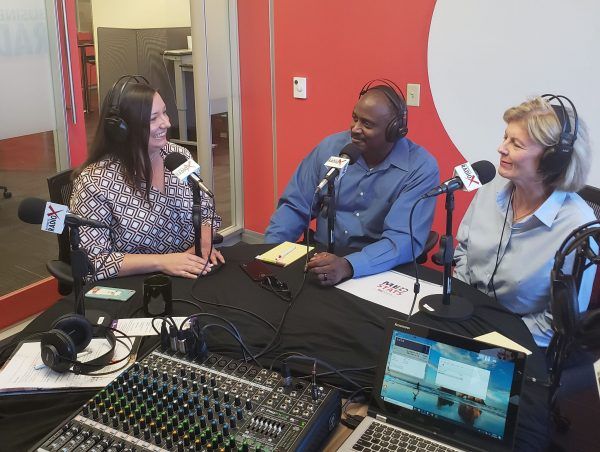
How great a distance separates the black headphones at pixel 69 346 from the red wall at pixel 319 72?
2275mm

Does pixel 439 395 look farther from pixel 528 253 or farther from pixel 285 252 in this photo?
pixel 285 252

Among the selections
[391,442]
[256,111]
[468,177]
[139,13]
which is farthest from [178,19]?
[391,442]

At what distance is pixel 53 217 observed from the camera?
5.08ft

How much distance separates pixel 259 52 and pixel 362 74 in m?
0.78

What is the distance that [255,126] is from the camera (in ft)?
13.3

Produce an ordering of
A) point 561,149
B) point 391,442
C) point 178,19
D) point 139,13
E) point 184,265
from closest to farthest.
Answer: point 391,442
point 561,149
point 184,265
point 178,19
point 139,13

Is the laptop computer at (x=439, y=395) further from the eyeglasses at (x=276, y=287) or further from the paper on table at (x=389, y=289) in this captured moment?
the eyeglasses at (x=276, y=287)

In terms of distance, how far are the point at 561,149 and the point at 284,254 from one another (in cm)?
99

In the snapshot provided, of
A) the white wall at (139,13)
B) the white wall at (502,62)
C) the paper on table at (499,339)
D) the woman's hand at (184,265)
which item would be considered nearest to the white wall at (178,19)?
the white wall at (139,13)

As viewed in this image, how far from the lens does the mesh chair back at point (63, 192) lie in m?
2.37

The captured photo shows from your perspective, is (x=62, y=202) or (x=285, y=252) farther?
(x=62, y=202)

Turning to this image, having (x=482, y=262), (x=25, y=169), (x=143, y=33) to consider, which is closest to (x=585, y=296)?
(x=482, y=262)

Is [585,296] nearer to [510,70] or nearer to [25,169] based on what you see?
[510,70]

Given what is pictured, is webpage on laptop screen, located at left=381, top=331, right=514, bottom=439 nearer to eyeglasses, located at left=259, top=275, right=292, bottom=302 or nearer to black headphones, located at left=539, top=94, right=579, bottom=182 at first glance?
eyeglasses, located at left=259, top=275, right=292, bottom=302
